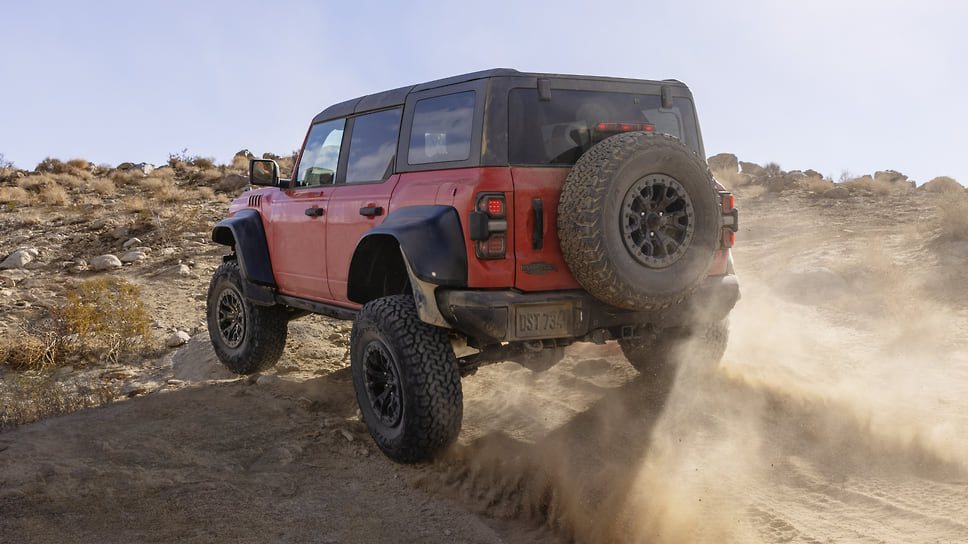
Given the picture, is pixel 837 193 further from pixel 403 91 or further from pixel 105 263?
pixel 105 263

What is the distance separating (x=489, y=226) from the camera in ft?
12.5

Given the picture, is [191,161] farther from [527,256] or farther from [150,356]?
[527,256]

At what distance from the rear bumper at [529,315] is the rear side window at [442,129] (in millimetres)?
780

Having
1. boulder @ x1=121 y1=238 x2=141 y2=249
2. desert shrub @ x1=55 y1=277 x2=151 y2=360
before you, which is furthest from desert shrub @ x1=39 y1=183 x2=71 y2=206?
A: desert shrub @ x1=55 y1=277 x2=151 y2=360

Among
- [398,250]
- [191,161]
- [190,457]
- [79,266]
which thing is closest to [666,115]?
[398,250]

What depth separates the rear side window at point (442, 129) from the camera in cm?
414

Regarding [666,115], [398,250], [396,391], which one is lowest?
[396,391]

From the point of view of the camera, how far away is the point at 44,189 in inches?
807

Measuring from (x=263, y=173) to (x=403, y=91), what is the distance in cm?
172

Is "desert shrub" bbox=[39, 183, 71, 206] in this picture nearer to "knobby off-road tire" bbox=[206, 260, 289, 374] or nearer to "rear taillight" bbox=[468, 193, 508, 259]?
"knobby off-road tire" bbox=[206, 260, 289, 374]

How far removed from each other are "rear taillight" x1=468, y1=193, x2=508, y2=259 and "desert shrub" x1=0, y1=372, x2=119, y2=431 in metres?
3.62

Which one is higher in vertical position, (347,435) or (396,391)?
(396,391)

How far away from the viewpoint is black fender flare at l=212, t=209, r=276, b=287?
6188mm

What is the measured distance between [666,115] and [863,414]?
228 centimetres
